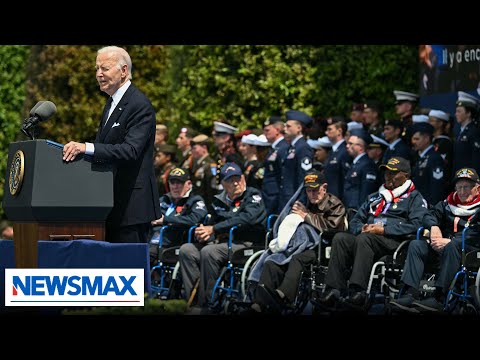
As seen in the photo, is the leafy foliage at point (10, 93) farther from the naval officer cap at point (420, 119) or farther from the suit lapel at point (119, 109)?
the suit lapel at point (119, 109)

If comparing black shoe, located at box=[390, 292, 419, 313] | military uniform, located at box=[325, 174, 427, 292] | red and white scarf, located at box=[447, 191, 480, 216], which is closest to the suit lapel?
black shoe, located at box=[390, 292, 419, 313]

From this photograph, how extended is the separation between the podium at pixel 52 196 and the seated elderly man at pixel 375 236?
3.72m

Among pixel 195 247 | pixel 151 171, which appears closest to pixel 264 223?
pixel 195 247

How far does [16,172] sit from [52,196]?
323mm

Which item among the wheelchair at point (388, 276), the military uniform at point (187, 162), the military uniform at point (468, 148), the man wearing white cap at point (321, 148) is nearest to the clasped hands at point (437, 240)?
the wheelchair at point (388, 276)

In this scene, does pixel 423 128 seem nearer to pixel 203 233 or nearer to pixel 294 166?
pixel 294 166

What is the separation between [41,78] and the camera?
1872cm

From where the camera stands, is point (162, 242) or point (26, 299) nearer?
point (26, 299)

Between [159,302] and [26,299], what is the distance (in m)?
0.77

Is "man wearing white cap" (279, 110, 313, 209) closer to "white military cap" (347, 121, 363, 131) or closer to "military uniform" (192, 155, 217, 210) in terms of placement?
"white military cap" (347, 121, 363, 131)

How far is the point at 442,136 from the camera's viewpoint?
11.6 meters

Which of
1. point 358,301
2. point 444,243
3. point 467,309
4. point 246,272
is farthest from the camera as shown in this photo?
point 246,272

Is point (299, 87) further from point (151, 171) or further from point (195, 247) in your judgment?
point (151, 171)

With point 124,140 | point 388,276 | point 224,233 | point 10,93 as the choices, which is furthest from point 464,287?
point 10,93
